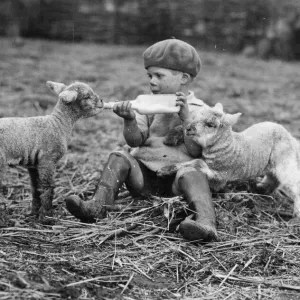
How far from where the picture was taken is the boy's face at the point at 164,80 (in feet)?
13.7

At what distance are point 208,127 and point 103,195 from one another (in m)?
0.87

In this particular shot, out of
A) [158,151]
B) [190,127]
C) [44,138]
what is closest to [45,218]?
[44,138]

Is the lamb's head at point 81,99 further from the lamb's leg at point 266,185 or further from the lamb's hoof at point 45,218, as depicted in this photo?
the lamb's leg at point 266,185

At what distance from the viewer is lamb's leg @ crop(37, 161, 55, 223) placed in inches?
150

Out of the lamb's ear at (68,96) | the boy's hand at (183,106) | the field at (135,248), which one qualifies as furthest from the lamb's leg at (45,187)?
the boy's hand at (183,106)

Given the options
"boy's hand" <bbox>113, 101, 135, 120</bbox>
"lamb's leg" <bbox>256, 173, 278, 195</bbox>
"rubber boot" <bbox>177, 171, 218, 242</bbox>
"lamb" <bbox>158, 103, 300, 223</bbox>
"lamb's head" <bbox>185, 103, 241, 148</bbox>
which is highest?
"boy's hand" <bbox>113, 101, 135, 120</bbox>

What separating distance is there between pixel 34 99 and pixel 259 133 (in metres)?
4.18

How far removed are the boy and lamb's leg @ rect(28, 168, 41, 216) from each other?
34 cm

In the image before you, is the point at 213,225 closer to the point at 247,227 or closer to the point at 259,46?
the point at 247,227

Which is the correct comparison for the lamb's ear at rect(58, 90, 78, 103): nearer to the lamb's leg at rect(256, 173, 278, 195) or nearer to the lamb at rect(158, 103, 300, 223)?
the lamb at rect(158, 103, 300, 223)

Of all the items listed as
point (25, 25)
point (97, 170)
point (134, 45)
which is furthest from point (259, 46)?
point (97, 170)

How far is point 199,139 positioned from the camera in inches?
157

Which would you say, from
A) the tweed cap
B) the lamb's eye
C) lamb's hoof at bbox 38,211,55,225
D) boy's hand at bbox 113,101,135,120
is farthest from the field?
the tweed cap

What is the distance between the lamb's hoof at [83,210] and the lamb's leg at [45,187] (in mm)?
222
